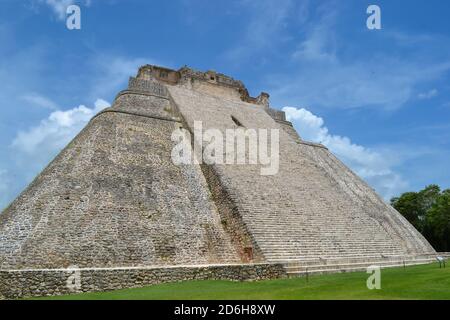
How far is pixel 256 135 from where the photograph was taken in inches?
798

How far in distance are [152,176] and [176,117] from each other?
5896mm

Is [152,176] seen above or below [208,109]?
below

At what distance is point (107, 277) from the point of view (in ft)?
32.0

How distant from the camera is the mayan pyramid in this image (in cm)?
1133

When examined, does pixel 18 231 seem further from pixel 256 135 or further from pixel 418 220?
pixel 418 220

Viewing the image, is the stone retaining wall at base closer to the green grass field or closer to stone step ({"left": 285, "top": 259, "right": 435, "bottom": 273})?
the green grass field

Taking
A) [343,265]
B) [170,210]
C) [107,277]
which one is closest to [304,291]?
[107,277]
